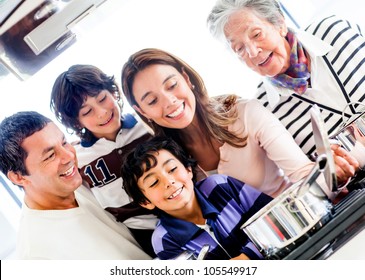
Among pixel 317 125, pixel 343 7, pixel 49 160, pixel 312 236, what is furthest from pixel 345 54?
pixel 49 160

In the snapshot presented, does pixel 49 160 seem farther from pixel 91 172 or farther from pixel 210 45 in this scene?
pixel 210 45

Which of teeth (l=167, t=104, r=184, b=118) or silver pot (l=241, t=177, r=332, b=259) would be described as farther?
teeth (l=167, t=104, r=184, b=118)

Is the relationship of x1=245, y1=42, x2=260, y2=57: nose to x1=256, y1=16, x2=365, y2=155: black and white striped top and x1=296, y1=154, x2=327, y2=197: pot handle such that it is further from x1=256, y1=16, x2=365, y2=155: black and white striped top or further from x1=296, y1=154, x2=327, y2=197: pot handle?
x1=296, y1=154, x2=327, y2=197: pot handle

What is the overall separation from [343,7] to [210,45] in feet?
1.29

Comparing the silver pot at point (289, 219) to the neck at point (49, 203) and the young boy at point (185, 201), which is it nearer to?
the young boy at point (185, 201)

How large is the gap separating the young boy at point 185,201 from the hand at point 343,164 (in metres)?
0.17

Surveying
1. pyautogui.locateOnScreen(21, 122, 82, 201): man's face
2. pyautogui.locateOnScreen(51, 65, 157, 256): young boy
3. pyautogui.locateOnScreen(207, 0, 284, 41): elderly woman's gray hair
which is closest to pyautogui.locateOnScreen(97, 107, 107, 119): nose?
pyautogui.locateOnScreen(51, 65, 157, 256): young boy

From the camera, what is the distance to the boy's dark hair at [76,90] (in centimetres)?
110

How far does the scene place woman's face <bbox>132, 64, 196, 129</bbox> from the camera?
3.61 feet

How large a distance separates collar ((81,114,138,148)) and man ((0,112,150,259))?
35 mm

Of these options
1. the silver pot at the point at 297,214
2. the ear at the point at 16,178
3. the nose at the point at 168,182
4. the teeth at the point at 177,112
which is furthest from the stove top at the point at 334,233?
the ear at the point at 16,178

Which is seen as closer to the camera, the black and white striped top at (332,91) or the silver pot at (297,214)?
the silver pot at (297,214)

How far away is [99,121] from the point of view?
111 cm

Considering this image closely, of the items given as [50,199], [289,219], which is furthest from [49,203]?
[289,219]
